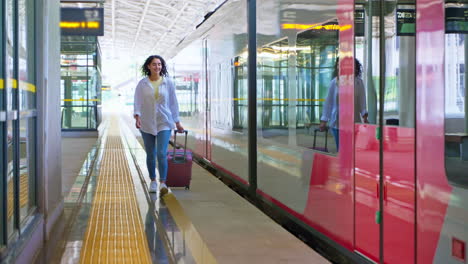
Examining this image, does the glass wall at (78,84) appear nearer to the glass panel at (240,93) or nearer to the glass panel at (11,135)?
the glass panel at (240,93)

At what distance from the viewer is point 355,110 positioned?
17.0 feet

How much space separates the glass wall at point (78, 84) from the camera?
88.8 feet

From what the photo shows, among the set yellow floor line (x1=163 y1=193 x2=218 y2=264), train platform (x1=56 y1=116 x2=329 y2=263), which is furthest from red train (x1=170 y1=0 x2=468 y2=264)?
yellow floor line (x1=163 y1=193 x2=218 y2=264)

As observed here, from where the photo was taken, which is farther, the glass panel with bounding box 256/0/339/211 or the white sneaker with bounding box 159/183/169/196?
the white sneaker with bounding box 159/183/169/196

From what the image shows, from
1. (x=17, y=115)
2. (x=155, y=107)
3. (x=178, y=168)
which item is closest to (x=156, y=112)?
(x=155, y=107)

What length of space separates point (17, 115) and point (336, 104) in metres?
2.51

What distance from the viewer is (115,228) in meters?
6.76

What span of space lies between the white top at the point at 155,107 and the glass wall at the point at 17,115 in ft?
11.2

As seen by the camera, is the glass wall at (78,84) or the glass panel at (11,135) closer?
the glass panel at (11,135)

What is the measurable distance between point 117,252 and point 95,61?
2307 cm

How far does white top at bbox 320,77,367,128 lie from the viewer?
5039 millimetres

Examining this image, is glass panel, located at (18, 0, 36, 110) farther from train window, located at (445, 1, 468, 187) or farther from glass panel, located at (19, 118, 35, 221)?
train window, located at (445, 1, 468, 187)

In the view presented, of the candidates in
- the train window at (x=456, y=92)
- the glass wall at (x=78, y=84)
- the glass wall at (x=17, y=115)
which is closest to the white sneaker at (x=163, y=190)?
the glass wall at (x=17, y=115)

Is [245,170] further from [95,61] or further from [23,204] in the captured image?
[95,61]
